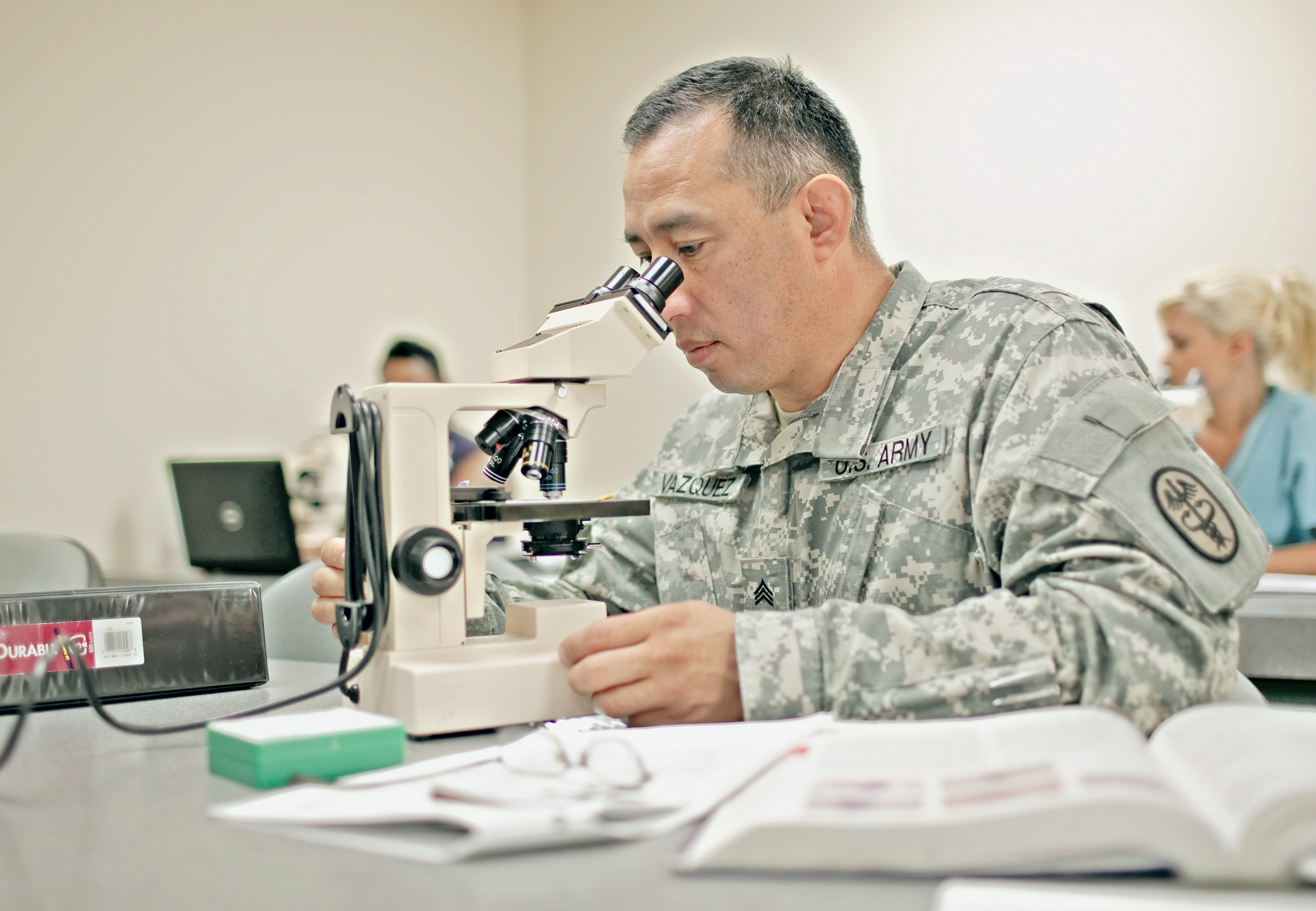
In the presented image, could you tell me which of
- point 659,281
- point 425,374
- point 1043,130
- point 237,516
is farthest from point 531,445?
point 1043,130

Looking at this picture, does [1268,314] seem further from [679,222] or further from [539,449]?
[539,449]

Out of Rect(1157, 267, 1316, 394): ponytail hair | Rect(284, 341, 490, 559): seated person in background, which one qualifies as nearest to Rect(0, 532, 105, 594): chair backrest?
Rect(284, 341, 490, 559): seated person in background

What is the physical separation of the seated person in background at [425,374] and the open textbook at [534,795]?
3381 mm

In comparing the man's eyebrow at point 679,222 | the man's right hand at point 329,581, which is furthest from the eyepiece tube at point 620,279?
the man's right hand at point 329,581

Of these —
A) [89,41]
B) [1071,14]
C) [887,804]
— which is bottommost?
[887,804]

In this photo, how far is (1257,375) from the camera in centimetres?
329

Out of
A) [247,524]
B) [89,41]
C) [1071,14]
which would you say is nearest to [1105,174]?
[1071,14]

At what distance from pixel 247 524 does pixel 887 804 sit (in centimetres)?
292

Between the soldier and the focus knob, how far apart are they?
0.15 meters

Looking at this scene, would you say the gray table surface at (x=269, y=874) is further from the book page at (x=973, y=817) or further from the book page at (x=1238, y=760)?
the book page at (x=1238, y=760)

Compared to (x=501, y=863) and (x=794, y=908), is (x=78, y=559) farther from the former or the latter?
(x=794, y=908)

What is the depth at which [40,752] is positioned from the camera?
924 millimetres

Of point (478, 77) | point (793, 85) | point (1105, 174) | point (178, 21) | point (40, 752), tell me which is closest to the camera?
point (40, 752)

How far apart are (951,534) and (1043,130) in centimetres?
350
